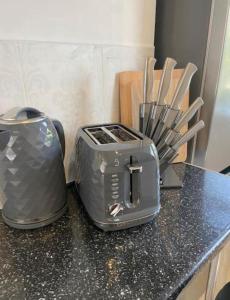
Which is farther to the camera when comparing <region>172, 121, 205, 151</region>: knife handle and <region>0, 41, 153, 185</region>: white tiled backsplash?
<region>172, 121, 205, 151</region>: knife handle

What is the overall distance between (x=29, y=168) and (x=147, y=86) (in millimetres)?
449

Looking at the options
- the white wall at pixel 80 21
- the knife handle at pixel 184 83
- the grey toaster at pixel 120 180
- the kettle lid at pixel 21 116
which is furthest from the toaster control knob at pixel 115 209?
the white wall at pixel 80 21

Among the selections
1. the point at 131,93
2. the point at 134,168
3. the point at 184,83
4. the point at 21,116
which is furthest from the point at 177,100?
the point at 21,116

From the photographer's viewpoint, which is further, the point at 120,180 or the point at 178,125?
the point at 178,125

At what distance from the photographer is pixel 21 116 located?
54 cm

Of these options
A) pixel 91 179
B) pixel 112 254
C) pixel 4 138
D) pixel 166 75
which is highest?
pixel 166 75

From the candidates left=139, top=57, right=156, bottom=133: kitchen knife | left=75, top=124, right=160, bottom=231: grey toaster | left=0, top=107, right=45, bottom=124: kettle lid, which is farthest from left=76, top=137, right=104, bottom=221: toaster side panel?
left=139, top=57, right=156, bottom=133: kitchen knife

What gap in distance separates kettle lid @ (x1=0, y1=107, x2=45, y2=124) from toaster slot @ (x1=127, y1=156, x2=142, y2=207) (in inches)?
9.4

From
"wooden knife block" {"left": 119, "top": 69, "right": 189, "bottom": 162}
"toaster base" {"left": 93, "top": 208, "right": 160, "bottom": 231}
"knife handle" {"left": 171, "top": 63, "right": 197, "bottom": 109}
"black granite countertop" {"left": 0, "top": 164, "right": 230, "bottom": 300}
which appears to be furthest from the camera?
"wooden knife block" {"left": 119, "top": 69, "right": 189, "bottom": 162}

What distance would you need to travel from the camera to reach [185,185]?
0.79 meters

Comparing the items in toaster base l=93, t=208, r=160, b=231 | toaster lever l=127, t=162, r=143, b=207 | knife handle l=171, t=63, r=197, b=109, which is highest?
knife handle l=171, t=63, r=197, b=109

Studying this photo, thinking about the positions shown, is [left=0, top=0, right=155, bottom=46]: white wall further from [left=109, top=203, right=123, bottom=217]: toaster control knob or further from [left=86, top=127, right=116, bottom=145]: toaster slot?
[left=109, top=203, right=123, bottom=217]: toaster control knob

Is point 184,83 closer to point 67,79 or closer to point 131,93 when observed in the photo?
point 131,93

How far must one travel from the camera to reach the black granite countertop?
1.45ft
